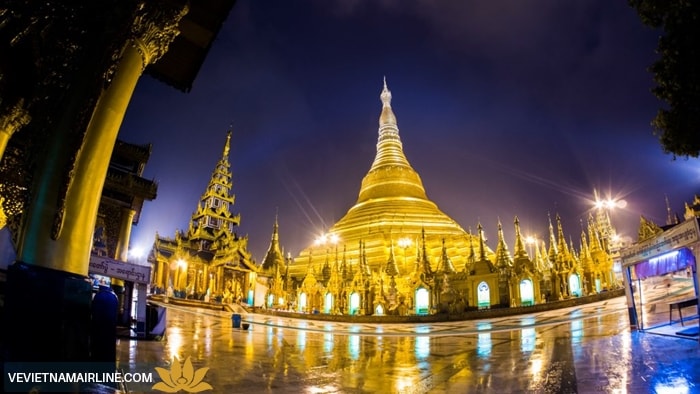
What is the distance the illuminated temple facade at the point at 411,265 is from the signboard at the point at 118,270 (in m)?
17.0

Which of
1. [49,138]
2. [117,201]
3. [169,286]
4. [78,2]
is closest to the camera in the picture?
[49,138]

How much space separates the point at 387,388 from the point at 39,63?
19.9 ft

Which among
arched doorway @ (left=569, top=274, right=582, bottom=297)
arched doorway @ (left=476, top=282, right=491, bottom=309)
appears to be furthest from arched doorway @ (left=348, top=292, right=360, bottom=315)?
arched doorway @ (left=569, top=274, right=582, bottom=297)

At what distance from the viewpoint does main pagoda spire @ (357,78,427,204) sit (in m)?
46.5

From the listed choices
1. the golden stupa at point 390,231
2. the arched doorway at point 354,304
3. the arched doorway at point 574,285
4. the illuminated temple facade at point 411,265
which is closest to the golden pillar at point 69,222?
the illuminated temple facade at point 411,265

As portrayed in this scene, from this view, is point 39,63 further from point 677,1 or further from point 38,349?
point 677,1

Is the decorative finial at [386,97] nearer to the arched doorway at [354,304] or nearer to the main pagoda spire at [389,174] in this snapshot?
the main pagoda spire at [389,174]

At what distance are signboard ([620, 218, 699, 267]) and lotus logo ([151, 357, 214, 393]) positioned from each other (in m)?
9.73

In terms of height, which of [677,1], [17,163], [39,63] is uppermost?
[677,1]

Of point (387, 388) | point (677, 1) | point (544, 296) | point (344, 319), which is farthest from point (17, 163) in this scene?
point (544, 296)

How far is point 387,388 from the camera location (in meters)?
5.05

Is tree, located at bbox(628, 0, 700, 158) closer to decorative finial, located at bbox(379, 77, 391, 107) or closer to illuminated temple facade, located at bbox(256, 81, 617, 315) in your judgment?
illuminated temple facade, located at bbox(256, 81, 617, 315)

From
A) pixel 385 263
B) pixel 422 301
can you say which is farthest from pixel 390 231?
pixel 422 301

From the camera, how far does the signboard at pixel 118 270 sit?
417 inches
